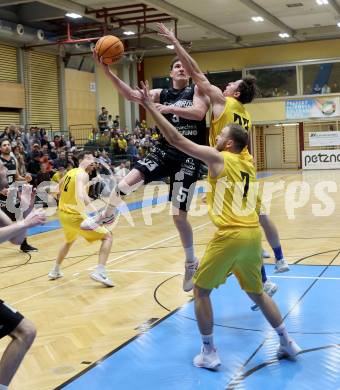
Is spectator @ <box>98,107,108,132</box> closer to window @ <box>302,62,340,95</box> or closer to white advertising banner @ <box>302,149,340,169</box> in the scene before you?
white advertising banner @ <box>302,149,340,169</box>

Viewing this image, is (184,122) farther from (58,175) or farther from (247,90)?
(58,175)

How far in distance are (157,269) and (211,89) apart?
3170 millimetres

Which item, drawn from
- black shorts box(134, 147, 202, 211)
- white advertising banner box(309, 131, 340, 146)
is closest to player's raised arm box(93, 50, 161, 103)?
black shorts box(134, 147, 202, 211)

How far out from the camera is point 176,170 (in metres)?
5.32

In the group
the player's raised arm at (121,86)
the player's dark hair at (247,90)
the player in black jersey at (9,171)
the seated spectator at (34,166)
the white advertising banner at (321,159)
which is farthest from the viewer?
the white advertising banner at (321,159)

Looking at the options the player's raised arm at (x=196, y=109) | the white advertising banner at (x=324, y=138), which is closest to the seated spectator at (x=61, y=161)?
the player's raised arm at (x=196, y=109)

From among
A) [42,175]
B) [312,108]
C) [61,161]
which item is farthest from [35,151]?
[312,108]

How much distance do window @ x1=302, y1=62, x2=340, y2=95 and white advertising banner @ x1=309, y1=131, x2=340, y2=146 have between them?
2207 millimetres

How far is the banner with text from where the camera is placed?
27.4m

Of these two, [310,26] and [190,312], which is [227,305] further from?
[310,26]

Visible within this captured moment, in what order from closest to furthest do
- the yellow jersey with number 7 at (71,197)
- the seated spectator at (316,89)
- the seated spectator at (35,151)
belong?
the yellow jersey with number 7 at (71,197) < the seated spectator at (35,151) < the seated spectator at (316,89)

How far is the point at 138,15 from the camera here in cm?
2033

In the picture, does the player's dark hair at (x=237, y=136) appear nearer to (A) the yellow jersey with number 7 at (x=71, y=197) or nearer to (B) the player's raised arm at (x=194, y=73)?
(B) the player's raised arm at (x=194, y=73)

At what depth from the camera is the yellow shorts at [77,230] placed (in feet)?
22.3
